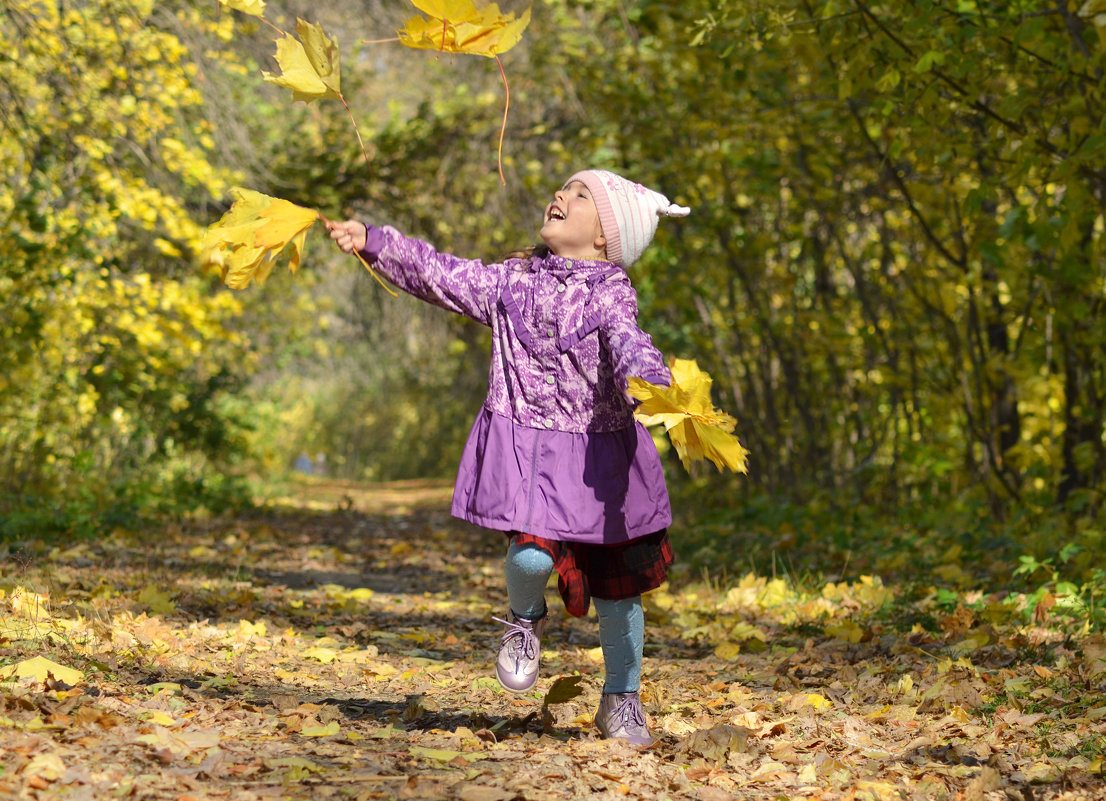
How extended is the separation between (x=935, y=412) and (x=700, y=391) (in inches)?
213

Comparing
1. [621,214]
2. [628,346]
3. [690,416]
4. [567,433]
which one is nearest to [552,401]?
[567,433]

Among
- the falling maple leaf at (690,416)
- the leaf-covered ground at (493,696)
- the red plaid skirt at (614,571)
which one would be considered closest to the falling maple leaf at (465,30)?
the falling maple leaf at (690,416)

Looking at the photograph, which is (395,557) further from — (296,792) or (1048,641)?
(296,792)

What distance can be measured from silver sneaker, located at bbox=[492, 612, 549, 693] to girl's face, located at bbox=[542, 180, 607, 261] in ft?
3.37

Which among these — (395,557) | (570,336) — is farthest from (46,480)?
(570,336)

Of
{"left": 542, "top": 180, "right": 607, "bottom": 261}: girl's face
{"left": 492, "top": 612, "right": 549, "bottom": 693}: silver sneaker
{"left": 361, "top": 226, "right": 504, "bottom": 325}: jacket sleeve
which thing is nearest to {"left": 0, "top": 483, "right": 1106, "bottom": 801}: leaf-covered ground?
{"left": 492, "top": 612, "right": 549, "bottom": 693}: silver sneaker

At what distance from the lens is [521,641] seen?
2881mm

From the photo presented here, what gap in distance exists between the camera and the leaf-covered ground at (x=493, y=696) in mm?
2443

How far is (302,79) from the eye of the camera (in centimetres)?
288

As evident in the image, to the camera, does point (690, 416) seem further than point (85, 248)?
No

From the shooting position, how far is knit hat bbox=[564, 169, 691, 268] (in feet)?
9.89

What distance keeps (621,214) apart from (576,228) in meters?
0.13

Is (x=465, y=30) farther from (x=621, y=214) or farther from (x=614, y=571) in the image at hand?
(x=614, y=571)

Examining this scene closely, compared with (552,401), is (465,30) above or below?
above
